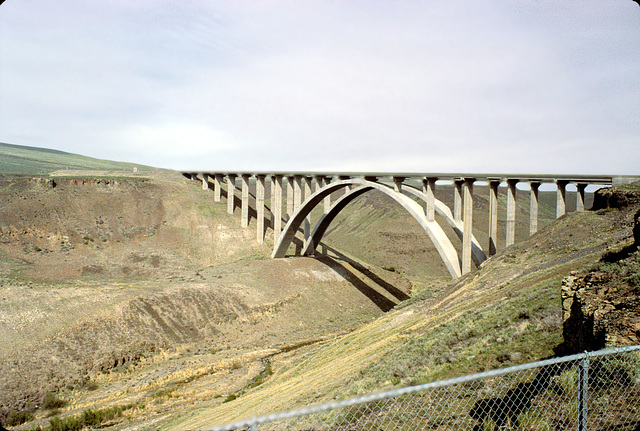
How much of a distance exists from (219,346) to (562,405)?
24.8 metres

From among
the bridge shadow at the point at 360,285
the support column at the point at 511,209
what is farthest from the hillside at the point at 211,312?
the support column at the point at 511,209

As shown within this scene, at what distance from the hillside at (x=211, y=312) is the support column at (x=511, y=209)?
7.20ft

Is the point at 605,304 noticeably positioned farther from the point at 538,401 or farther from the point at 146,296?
the point at 146,296

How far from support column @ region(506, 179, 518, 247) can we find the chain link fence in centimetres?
1799

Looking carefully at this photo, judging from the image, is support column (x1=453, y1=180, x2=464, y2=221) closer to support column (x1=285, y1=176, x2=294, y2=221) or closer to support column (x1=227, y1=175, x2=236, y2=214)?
support column (x1=285, y1=176, x2=294, y2=221)

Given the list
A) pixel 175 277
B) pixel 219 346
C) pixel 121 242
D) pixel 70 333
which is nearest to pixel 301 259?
pixel 175 277

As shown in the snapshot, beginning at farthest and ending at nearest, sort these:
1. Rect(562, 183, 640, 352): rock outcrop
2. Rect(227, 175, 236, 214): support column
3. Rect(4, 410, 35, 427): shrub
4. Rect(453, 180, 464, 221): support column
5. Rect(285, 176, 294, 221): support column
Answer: Rect(227, 175, 236, 214): support column
Rect(285, 176, 294, 221): support column
Rect(453, 180, 464, 221): support column
Rect(4, 410, 35, 427): shrub
Rect(562, 183, 640, 352): rock outcrop

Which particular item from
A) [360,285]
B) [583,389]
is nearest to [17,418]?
[583,389]

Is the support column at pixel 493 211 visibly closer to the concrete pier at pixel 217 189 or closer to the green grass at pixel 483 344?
the green grass at pixel 483 344

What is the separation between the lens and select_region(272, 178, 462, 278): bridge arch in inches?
1128

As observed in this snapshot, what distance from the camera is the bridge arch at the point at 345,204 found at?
28656mm

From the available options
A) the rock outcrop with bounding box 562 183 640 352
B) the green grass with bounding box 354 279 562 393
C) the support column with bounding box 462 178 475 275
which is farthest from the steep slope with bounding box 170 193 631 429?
the support column with bounding box 462 178 475 275

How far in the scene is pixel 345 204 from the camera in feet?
132

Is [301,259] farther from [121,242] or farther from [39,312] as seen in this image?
[39,312]
